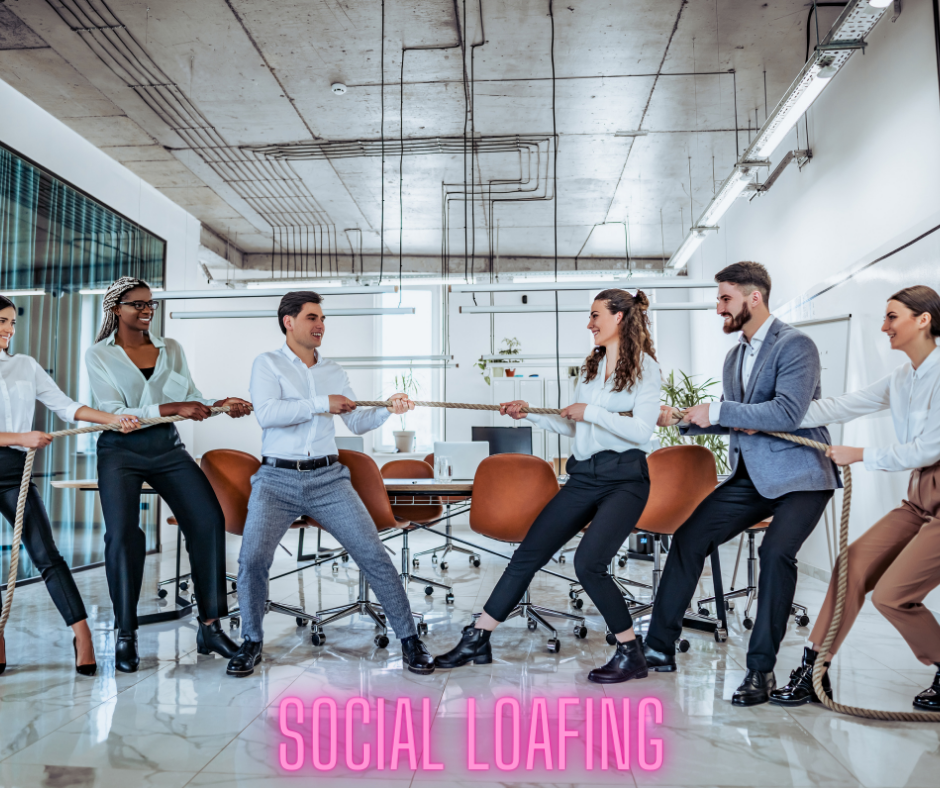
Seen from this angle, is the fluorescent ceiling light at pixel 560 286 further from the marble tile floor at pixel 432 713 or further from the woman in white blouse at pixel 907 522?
the woman in white blouse at pixel 907 522

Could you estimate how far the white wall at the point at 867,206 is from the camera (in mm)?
4133

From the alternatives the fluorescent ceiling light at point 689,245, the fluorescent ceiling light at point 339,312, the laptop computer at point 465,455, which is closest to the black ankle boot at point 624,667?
the laptop computer at point 465,455

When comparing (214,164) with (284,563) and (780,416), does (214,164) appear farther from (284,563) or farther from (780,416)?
(780,416)

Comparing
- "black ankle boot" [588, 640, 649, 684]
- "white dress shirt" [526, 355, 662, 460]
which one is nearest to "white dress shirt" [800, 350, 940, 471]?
"white dress shirt" [526, 355, 662, 460]

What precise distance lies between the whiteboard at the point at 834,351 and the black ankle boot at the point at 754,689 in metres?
3.10

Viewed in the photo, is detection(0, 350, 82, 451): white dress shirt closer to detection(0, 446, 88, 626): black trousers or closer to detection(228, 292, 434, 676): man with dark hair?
detection(0, 446, 88, 626): black trousers

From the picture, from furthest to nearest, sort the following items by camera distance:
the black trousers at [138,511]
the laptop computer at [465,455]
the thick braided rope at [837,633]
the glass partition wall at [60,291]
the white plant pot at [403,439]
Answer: the white plant pot at [403,439] < the glass partition wall at [60,291] < the laptop computer at [465,455] < the black trousers at [138,511] < the thick braided rope at [837,633]

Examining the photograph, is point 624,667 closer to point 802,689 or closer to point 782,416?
point 802,689

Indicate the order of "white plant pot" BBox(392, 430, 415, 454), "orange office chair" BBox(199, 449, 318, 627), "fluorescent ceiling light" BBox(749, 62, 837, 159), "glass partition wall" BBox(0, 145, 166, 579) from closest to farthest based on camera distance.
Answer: "fluorescent ceiling light" BBox(749, 62, 837, 159)
"orange office chair" BBox(199, 449, 318, 627)
"glass partition wall" BBox(0, 145, 166, 579)
"white plant pot" BBox(392, 430, 415, 454)

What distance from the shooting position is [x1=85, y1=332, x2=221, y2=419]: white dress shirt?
10.6 ft

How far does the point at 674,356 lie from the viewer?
34.4ft

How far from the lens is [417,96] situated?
5.86 metres

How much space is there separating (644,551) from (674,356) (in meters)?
4.44

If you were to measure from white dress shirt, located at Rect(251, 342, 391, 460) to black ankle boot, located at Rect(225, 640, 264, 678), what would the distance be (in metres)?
0.80
